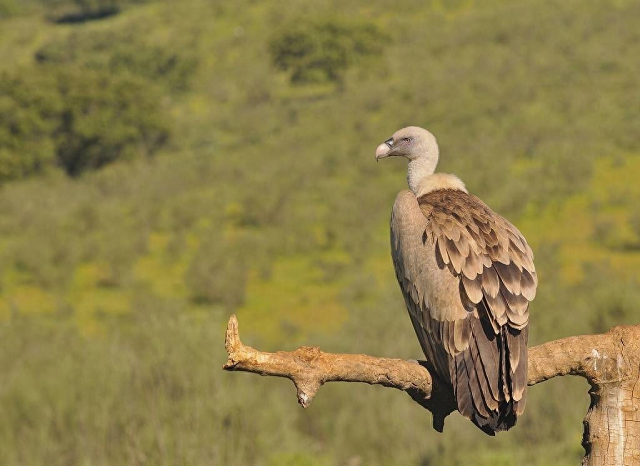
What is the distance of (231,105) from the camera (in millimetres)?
48188

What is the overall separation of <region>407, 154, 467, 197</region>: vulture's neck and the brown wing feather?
34 centimetres

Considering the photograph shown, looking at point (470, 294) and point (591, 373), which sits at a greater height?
point (470, 294)

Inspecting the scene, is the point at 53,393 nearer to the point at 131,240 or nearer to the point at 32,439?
the point at 32,439

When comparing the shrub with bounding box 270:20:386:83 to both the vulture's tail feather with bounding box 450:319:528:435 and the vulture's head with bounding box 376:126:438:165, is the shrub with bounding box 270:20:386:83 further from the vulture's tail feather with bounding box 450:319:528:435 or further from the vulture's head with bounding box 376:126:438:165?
the vulture's tail feather with bounding box 450:319:528:435

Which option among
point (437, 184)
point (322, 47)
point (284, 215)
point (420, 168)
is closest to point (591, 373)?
point (437, 184)

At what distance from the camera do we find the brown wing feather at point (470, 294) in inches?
197

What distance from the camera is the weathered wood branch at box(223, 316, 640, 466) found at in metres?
4.51

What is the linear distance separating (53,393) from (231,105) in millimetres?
37856

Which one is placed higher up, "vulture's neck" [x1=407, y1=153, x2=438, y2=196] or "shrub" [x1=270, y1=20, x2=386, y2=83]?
"vulture's neck" [x1=407, y1=153, x2=438, y2=196]

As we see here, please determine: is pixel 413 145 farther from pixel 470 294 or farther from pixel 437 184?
pixel 470 294

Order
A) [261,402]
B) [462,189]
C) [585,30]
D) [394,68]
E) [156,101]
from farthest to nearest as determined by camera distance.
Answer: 1. [394,68]
2. [585,30]
3. [156,101]
4. [261,402]
5. [462,189]

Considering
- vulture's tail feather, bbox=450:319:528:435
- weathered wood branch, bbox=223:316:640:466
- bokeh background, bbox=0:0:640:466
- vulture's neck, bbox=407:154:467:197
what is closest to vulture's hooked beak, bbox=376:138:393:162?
vulture's neck, bbox=407:154:467:197

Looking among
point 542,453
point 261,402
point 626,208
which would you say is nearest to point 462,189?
point 542,453

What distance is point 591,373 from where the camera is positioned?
4.88m
